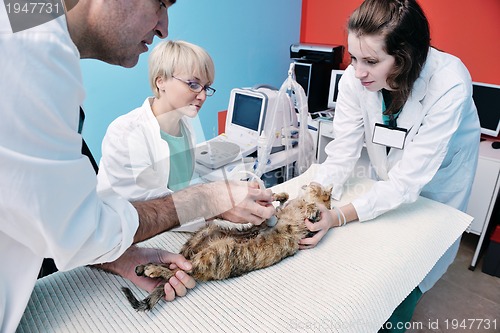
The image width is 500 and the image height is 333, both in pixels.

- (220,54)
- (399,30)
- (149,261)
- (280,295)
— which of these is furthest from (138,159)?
(220,54)

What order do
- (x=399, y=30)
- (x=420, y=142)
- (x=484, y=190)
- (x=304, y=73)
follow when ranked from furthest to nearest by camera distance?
(x=304, y=73) < (x=484, y=190) < (x=420, y=142) < (x=399, y=30)

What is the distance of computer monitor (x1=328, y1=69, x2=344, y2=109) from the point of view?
3275mm

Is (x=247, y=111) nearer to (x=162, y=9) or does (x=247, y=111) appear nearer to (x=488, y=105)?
(x=162, y=9)

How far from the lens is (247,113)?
2041mm

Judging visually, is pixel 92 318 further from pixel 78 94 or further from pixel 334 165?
pixel 334 165

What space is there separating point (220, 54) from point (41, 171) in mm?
2576

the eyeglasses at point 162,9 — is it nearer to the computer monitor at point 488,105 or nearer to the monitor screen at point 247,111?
the monitor screen at point 247,111

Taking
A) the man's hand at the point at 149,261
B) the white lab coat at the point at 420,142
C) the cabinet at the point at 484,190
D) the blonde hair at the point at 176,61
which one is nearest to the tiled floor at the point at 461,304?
the cabinet at the point at 484,190

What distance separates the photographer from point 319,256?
1.10m

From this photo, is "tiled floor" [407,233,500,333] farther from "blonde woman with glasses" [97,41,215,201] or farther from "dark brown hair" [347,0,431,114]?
"blonde woman with glasses" [97,41,215,201]

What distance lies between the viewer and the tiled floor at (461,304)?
2.05 m

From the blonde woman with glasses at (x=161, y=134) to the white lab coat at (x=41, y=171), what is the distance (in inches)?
11.7

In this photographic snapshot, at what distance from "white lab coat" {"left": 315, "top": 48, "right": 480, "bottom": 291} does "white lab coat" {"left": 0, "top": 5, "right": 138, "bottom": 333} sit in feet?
3.19

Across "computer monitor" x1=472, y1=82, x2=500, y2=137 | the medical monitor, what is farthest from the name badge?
"computer monitor" x1=472, y1=82, x2=500, y2=137
